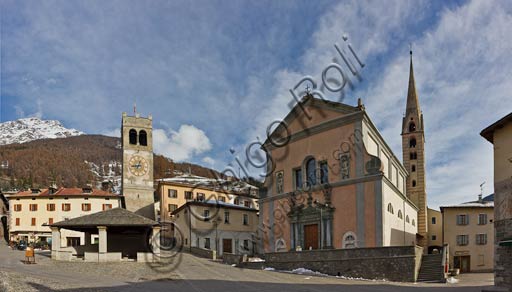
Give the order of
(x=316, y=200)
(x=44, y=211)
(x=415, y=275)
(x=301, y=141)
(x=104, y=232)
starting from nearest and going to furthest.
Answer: (x=415, y=275) → (x=104, y=232) → (x=316, y=200) → (x=301, y=141) → (x=44, y=211)

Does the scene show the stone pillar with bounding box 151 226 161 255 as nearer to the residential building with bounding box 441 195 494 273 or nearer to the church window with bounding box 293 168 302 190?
the church window with bounding box 293 168 302 190

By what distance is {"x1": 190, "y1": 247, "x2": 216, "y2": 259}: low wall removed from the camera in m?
34.8

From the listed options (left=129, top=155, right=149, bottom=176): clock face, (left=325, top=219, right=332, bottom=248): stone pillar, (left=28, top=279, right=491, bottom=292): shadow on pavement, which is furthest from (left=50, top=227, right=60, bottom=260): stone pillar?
(left=129, top=155, right=149, bottom=176): clock face

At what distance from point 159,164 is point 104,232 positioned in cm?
8777

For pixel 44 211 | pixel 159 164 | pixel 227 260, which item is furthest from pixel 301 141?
pixel 159 164

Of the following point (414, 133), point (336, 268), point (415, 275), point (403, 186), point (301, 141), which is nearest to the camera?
point (415, 275)

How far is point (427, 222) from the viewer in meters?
50.5

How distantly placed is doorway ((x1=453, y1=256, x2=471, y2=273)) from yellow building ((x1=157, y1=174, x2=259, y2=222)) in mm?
23898

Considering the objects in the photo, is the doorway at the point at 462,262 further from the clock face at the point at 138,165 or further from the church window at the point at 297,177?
the clock face at the point at 138,165

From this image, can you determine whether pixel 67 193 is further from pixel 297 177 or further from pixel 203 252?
pixel 297 177

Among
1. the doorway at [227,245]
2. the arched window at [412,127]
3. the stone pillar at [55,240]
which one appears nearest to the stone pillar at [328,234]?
the doorway at [227,245]

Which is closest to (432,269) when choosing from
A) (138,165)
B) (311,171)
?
(311,171)

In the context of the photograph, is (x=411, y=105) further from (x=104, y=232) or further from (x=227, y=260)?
(x=104, y=232)

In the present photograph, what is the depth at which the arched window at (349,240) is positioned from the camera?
2745 centimetres
